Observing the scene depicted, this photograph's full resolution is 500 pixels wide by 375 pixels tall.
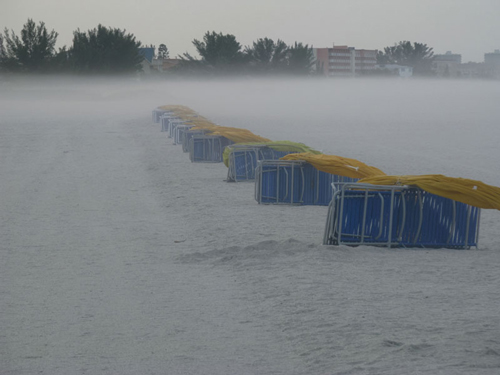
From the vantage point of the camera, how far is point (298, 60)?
107 meters

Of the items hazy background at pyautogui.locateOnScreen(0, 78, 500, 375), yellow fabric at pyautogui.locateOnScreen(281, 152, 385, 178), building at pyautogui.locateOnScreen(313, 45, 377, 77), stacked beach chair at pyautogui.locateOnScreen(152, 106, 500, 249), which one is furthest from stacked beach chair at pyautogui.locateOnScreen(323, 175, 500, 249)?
building at pyautogui.locateOnScreen(313, 45, 377, 77)

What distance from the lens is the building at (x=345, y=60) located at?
177 metres

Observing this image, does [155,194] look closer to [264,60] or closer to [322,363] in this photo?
[322,363]

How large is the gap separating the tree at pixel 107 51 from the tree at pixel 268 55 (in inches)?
641

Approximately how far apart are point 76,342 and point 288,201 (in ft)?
23.3

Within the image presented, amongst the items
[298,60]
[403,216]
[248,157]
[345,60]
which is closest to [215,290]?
[403,216]

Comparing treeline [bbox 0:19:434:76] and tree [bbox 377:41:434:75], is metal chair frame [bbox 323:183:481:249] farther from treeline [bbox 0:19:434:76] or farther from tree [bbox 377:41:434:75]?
tree [bbox 377:41:434:75]

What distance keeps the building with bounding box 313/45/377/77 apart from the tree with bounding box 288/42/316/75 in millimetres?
66676

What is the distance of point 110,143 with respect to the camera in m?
26.2

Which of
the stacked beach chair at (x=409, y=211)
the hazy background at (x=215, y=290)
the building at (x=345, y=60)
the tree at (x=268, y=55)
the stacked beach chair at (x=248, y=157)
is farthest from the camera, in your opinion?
the building at (x=345, y=60)

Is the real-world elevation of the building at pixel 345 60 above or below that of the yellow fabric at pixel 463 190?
below

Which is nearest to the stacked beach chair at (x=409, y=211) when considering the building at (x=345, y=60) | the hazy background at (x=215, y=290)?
the hazy background at (x=215, y=290)

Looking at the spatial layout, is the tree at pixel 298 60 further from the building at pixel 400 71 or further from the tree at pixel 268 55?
the building at pixel 400 71

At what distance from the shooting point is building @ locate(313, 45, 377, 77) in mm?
177125
